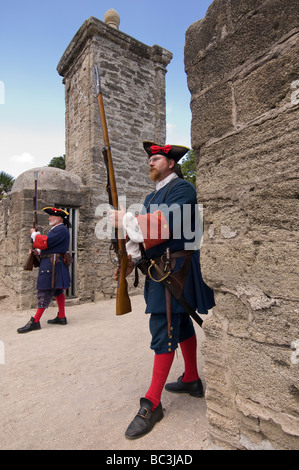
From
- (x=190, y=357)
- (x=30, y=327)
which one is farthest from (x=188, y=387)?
(x=30, y=327)

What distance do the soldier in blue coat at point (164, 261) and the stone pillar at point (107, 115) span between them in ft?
14.5

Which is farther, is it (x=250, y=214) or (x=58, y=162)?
(x=58, y=162)

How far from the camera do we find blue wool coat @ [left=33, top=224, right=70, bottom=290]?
4.41m

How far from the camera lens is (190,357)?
2275 millimetres

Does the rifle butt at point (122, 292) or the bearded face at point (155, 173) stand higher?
the bearded face at point (155, 173)

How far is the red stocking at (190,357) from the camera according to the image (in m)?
2.25

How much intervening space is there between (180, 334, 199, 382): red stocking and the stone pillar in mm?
4270

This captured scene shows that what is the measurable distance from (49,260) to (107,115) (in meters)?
3.86

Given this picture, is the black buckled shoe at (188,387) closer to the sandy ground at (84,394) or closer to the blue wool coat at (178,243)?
the sandy ground at (84,394)

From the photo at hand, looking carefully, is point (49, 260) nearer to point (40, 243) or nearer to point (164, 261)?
point (40, 243)

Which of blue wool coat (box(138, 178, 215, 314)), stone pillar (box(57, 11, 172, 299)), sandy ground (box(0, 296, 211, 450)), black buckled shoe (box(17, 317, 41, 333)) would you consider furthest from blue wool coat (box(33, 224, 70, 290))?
blue wool coat (box(138, 178, 215, 314))

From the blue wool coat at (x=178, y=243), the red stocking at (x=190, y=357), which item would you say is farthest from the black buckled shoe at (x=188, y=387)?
the blue wool coat at (x=178, y=243)

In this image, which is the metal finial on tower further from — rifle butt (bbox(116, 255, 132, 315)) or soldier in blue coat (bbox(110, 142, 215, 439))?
rifle butt (bbox(116, 255, 132, 315))
